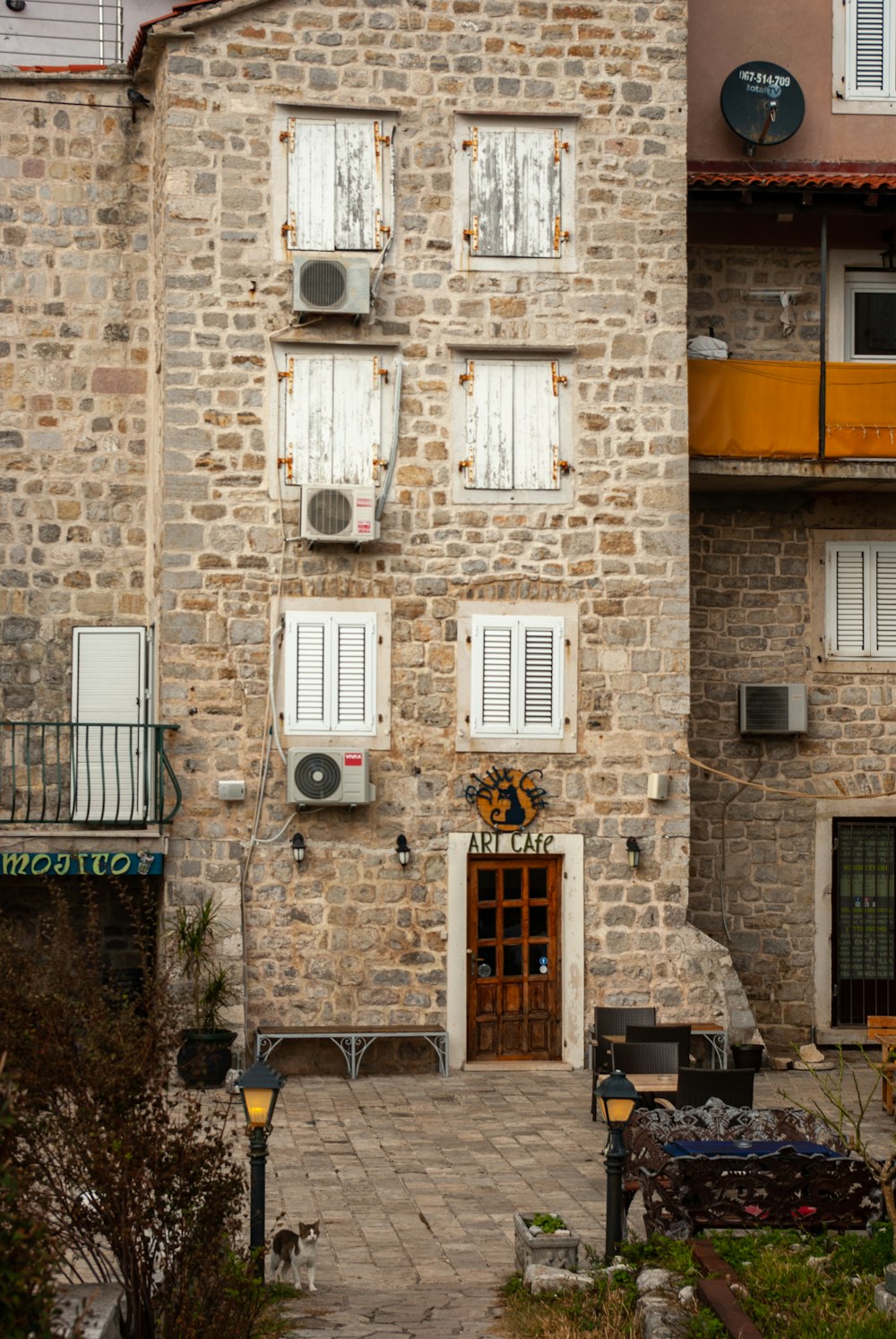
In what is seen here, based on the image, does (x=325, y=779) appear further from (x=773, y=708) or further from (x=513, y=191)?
(x=513, y=191)

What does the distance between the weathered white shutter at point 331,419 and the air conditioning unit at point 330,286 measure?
466mm

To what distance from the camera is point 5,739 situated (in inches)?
592

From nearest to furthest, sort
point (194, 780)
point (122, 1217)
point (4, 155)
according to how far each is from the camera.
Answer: point (122, 1217)
point (194, 780)
point (4, 155)

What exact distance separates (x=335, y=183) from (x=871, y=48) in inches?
213

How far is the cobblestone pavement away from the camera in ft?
25.8

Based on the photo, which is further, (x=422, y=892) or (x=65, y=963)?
(x=422, y=892)

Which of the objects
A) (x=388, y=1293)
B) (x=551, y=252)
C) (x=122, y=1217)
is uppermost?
(x=551, y=252)

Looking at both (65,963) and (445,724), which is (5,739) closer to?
(445,724)

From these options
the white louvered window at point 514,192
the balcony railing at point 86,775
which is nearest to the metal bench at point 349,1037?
the balcony railing at point 86,775

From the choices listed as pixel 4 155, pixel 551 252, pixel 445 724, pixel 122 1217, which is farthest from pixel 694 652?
pixel 122 1217

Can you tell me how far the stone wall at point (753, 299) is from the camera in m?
15.6

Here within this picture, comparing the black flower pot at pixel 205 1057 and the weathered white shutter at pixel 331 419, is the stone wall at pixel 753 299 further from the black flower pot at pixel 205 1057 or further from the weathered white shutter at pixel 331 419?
the black flower pot at pixel 205 1057

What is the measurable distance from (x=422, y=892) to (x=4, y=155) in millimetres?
6981

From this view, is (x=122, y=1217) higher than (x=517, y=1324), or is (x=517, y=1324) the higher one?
(x=122, y=1217)
